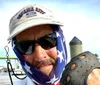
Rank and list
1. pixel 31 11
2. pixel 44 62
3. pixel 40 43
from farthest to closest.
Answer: pixel 31 11 < pixel 40 43 < pixel 44 62

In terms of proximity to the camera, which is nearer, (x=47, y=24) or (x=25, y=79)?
(x=47, y=24)

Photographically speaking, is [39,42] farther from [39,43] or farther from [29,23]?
[29,23]

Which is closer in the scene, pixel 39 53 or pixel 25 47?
pixel 39 53

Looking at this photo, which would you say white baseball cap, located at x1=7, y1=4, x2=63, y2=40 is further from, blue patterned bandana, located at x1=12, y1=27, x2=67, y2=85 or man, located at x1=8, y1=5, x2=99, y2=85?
blue patterned bandana, located at x1=12, y1=27, x2=67, y2=85

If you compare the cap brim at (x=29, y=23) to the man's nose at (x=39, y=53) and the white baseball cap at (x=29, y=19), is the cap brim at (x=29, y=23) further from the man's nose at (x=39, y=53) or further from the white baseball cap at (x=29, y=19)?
the man's nose at (x=39, y=53)

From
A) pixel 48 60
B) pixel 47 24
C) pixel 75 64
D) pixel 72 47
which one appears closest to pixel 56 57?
pixel 48 60

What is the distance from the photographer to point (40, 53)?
2291 mm

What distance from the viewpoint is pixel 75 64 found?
1711mm

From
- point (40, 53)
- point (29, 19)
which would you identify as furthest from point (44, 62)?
point (29, 19)

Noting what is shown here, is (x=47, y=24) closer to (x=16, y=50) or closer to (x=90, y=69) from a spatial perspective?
(x=16, y=50)

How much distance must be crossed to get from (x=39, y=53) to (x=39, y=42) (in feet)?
0.42

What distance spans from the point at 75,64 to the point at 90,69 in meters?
0.09

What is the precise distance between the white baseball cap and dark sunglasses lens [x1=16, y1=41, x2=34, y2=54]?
0.32 ft

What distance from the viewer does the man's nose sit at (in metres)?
2.27
